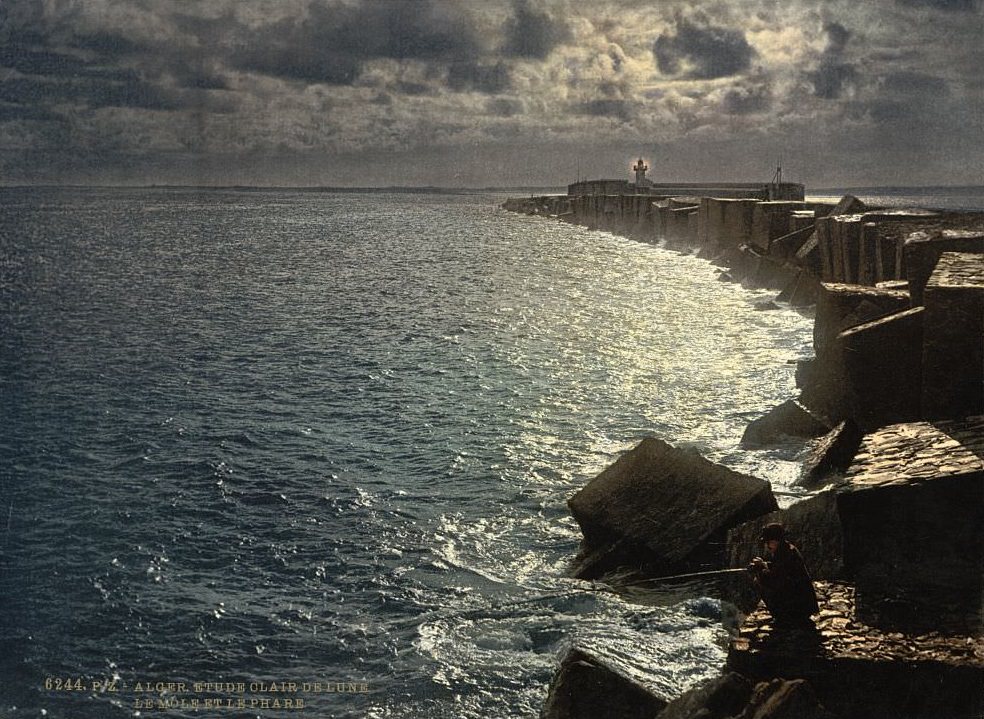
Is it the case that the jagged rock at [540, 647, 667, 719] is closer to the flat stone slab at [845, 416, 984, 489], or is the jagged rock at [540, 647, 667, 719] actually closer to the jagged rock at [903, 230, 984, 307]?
the flat stone slab at [845, 416, 984, 489]

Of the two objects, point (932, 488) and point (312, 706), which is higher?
point (932, 488)

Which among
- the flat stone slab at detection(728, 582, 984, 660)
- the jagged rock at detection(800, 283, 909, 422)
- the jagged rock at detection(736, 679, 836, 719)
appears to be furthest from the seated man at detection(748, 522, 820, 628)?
the jagged rock at detection(800, 283, 909, 422)

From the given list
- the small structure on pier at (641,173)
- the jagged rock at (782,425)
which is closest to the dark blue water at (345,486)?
the jagged rock at (782,425)

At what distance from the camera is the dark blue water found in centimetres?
854

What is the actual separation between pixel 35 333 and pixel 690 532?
27.6 metres

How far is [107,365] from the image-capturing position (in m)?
24.2

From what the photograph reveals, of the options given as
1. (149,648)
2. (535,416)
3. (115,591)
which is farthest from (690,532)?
(535,416)

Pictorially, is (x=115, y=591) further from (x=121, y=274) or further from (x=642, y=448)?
(x=121, y=274)

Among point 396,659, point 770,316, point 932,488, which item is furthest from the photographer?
point 770,316

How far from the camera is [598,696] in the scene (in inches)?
254

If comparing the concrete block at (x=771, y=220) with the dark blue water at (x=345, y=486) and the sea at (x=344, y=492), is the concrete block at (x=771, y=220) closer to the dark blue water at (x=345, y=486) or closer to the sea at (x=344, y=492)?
the sea at (x=344, y=492)

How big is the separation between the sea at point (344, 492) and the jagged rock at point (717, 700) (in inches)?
75.6

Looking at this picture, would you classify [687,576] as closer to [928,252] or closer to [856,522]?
[856,522]

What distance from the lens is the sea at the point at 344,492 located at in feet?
27.6
